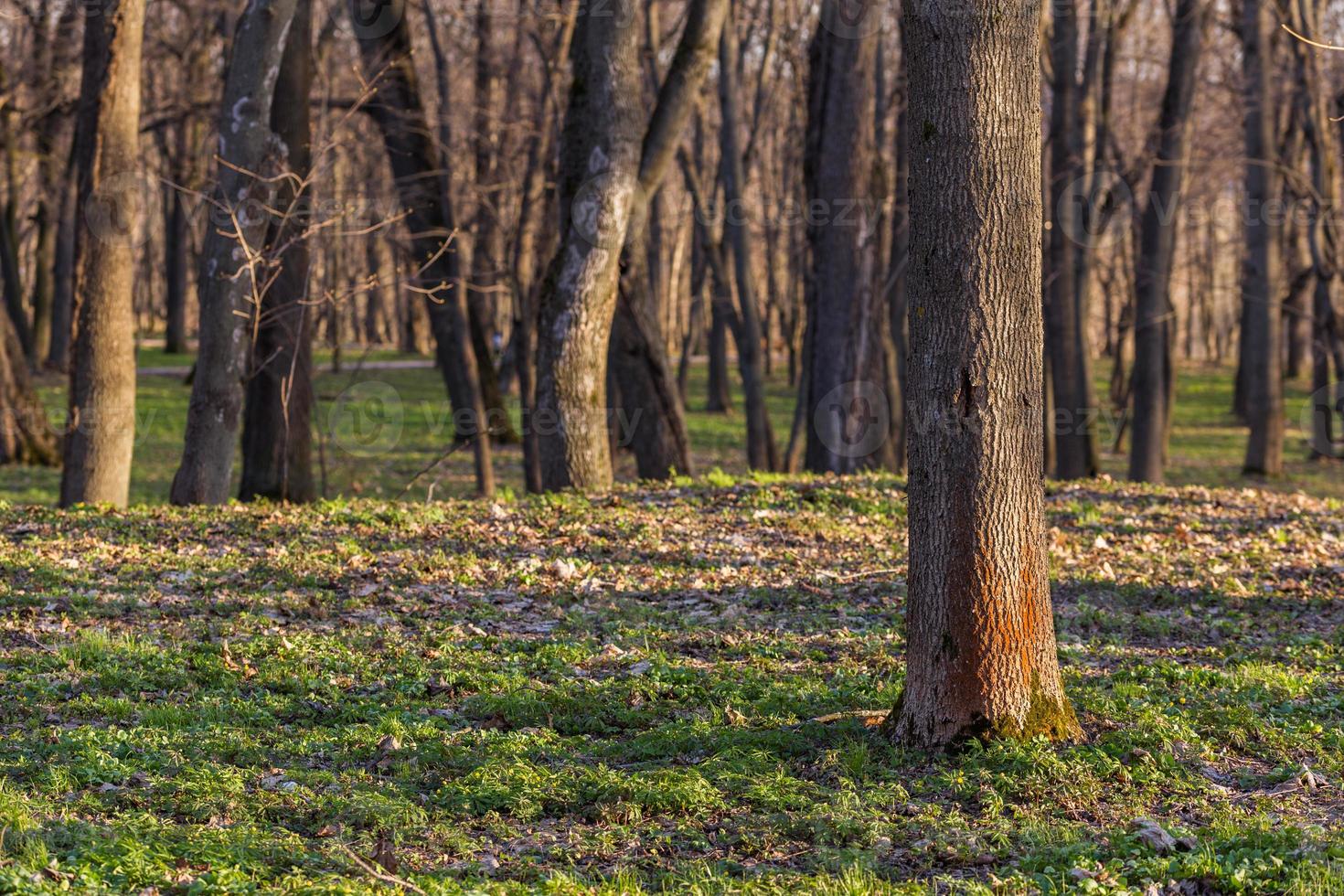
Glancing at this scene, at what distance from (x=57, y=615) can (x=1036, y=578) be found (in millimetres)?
5105

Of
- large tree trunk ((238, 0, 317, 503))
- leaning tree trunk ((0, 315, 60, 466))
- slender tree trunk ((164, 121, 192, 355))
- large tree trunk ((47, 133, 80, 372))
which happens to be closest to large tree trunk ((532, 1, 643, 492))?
large tree trunk ((238, 0, 317, 503))

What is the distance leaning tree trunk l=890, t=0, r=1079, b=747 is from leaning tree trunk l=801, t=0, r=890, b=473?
895 centimetres

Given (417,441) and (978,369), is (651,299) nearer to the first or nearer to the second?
(978,369)

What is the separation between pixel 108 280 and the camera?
1031cm

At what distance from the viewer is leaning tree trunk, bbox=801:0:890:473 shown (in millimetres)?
13773

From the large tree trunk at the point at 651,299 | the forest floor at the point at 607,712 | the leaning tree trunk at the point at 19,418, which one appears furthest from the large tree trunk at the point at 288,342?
the leaning tree trunk at the point at 19,418

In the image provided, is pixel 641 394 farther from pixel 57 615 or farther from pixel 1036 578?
pixel 1036 578

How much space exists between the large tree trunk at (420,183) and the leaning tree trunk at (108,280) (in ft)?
10.8

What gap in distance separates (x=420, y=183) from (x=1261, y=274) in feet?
43.7

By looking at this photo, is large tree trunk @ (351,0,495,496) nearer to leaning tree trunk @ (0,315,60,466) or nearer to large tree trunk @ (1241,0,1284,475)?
leaning tree trunk @ (0,315,60,466)

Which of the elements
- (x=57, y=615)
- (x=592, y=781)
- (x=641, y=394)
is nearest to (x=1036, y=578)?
(x=592, y=781)

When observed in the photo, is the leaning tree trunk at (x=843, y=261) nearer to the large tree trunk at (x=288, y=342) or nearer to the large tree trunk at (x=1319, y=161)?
the large tree trunk at (x=288, y=342)

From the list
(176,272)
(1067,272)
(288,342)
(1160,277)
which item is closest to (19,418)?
(288,342)

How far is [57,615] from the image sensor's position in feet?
22.2
